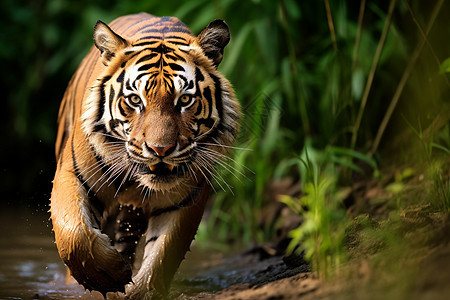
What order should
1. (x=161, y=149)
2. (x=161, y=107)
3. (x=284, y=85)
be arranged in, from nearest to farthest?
(x=161, y=149), (x=161, y=107), (x=284, y=85)

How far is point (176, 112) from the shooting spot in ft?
9.12

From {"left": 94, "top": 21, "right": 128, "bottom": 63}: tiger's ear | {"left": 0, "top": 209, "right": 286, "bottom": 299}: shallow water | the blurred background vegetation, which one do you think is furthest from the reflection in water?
{"left": 94, "top": 21, "right": 128, "bottom": 63}: tiger's ear

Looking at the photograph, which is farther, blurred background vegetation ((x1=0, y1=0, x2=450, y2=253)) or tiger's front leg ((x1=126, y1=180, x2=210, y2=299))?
blurred background vegetation ((x1=0, y1=0, x2=450, y2=253))

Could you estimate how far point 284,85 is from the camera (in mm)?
4957

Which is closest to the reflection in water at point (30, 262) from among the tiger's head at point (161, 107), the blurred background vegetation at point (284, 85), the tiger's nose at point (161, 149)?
the blurred background vegetation at point (284, 85)

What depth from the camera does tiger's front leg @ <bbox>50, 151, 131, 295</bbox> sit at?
2785 mm

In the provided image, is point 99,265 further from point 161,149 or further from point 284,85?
point 284,85

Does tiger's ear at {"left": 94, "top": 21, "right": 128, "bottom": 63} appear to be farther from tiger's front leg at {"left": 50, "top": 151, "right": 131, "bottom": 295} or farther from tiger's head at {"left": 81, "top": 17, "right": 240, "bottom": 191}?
tiger's front leg at {"left": 50, "top": 151, "right": 131, "bottom": 295}

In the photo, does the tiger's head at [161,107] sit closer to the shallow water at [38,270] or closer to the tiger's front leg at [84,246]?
the tiger's front leg at [84,246]

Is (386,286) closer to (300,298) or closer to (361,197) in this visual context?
(300,298)

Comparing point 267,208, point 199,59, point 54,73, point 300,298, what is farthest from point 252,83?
point 300,298

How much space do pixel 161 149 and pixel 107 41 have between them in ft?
2.25

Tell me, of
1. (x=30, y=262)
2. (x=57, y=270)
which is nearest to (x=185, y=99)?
(x=57, y=270)

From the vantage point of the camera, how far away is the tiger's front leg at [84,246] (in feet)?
9.14
